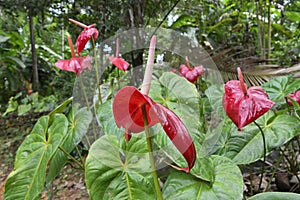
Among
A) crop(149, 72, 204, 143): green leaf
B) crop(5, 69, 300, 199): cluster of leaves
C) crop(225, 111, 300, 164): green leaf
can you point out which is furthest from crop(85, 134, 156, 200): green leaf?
crop(225, 111, 300, 164): green leaf

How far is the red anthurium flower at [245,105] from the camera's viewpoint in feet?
1.66

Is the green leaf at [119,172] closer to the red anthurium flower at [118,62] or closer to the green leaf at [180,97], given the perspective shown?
the green leaf at [180,97]

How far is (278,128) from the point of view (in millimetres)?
720

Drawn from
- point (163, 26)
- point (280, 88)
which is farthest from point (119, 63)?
point (163, 26)

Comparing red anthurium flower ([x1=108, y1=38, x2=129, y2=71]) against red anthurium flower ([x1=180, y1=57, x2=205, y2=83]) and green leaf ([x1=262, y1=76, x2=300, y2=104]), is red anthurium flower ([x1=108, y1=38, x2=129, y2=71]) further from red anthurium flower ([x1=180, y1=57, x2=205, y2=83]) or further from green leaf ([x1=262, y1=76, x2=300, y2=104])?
green leaf ([x1=262, y1=76, x2=300, y2=104])

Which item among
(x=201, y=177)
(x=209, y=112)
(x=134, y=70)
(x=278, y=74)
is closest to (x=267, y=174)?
(x=278, y=74)

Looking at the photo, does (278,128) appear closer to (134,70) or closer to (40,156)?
(134,70)

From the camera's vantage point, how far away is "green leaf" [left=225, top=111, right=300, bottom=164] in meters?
0.68

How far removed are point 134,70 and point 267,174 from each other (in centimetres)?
98

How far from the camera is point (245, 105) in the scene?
51 centimetres

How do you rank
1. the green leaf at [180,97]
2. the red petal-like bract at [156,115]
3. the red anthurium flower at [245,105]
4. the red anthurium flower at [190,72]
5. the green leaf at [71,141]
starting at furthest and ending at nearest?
1. the red anthurium flower at [190,72]
2. the green leaf at [71,141]
3. the green leaf at [180,97]
4. the red anthurium flower at [245,105]
5. the red petal-like bract at [156,115]

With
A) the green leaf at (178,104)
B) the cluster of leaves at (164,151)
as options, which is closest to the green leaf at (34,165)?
the cluster of leaves at (164,151)

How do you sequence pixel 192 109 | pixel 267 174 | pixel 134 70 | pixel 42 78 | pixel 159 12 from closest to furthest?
pixel 192 109 < pixel 134 70 < pixel 267 174 < pixel 159 12 < pixel 42 78

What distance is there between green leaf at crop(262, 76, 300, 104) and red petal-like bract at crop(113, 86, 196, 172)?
1.86 feet
